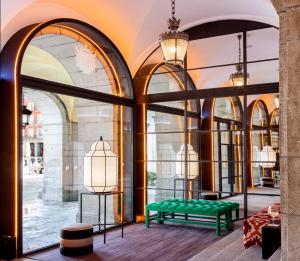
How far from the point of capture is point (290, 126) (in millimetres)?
1579

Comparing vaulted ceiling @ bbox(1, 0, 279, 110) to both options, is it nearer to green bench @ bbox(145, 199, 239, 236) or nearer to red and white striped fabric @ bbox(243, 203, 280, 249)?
green bench @ bbox(145, 199, 239, 236)

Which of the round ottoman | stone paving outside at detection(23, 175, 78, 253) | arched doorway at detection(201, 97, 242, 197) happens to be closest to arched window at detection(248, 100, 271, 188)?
arched doorway at detection(201, 97, 242, 197)

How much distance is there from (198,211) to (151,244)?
1.07 metres

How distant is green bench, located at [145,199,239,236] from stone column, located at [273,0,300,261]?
4.40 metres

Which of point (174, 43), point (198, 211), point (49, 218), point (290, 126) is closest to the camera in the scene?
point (290, 126)

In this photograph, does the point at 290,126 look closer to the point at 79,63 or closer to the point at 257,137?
the point at 257,137

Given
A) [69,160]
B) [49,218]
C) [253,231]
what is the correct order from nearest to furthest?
[253,231], [49,218], [69,160]

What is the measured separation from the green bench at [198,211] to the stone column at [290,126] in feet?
14.4

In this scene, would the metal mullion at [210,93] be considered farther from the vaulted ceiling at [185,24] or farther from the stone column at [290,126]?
the stone column at [290,126]

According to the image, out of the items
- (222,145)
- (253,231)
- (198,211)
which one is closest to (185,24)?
(222,145)

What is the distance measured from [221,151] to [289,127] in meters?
5.51

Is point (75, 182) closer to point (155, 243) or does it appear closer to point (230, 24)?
point (155, 243)

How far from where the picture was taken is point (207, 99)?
7133mm

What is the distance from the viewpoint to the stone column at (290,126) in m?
1.56
